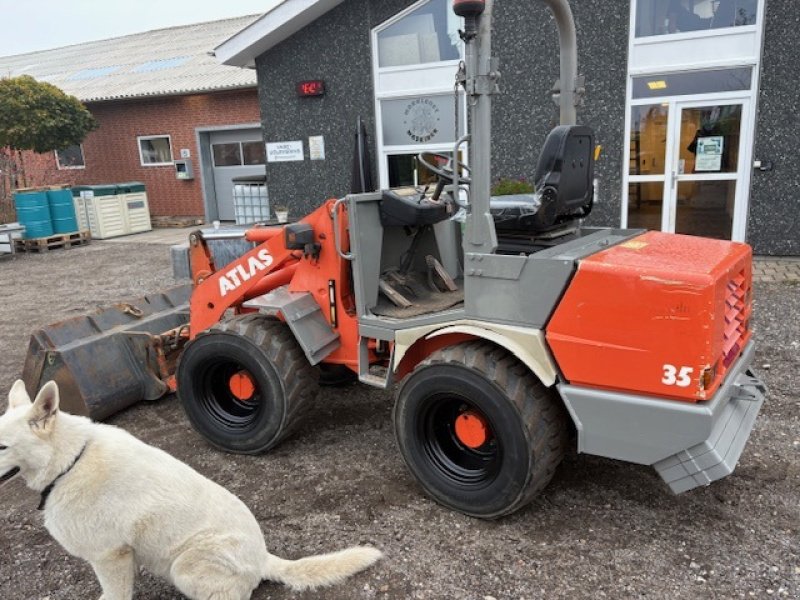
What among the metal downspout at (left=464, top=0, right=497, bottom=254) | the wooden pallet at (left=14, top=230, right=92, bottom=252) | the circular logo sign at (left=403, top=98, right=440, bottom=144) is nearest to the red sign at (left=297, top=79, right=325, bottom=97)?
the circular logo sign at (left=403, top=98, right=440, bottom=144)

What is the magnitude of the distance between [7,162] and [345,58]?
459 inches

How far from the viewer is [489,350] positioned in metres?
3.46

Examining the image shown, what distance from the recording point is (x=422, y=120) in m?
11.5

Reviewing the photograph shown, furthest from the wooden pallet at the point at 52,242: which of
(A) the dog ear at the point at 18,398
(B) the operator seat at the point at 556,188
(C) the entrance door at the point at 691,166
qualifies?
(B) the operator seat at the point at 556,188

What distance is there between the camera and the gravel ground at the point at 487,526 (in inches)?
121

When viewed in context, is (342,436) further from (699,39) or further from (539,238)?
(699,39)

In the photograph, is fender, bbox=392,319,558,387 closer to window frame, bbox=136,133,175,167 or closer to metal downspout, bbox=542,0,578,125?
metal downspout, bbox=542,0,578,125

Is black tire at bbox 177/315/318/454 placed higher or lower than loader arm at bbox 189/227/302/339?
lower

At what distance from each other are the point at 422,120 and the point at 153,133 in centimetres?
1022

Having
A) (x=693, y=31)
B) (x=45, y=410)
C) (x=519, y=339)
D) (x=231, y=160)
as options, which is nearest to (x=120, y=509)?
(x=45, y=410)

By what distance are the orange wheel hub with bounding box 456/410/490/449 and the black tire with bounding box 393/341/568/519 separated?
0.02 metres

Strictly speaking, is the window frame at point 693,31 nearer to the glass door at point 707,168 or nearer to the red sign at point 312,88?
the glass door at point 707,168

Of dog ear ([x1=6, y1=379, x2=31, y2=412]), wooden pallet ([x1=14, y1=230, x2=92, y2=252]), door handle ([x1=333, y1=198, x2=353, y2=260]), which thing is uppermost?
door handle ([x1=333, y1=198, x2=353, y2=260])

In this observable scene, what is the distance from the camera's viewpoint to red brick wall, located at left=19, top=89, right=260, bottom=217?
17.4m
